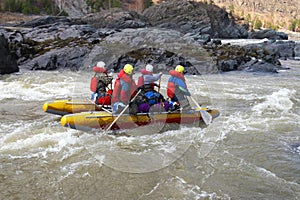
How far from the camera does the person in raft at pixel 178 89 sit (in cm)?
866

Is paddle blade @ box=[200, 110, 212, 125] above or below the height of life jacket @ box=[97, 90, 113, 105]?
below

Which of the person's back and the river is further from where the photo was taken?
the person's back

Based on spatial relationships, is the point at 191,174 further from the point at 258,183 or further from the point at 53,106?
the point at 53,106

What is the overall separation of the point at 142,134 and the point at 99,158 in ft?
5.80

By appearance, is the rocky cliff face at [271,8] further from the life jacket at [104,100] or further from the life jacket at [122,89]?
the life jacket at [122,89]

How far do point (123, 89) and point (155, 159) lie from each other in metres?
2.12

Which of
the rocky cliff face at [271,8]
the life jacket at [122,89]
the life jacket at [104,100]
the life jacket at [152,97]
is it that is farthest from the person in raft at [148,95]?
the rocky cliff face at [271,8]

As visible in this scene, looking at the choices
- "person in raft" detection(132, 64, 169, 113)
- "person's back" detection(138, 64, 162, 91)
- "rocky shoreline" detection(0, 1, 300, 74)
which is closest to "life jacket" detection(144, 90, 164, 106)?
"person in raft" detection(132, 64, 169, 113)

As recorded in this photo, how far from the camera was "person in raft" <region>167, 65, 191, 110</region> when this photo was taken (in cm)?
866

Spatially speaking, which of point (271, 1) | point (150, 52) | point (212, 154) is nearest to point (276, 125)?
point (212, 154)

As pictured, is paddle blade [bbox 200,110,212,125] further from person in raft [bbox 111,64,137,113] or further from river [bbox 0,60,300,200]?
person in raft [bbox 111,64,137,113]

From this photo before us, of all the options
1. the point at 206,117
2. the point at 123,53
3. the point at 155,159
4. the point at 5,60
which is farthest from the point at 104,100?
the point at 123,53

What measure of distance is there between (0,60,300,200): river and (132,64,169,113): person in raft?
582mm

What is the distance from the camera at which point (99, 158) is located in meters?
6.82
